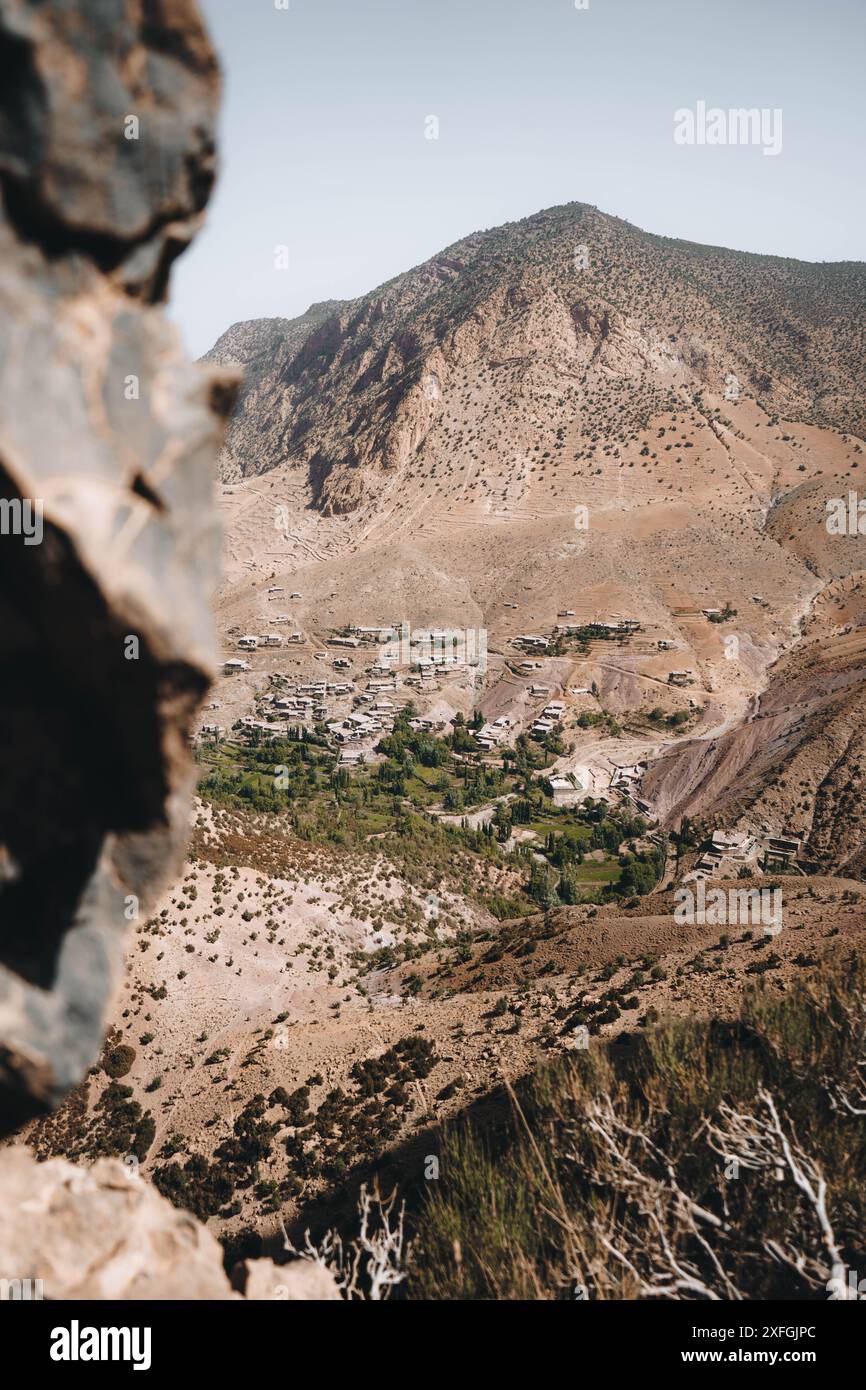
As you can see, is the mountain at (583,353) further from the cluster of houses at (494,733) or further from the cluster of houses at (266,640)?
the cluster of houses at (494,733)

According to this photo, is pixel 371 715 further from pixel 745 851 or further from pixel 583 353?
pixel 583 353

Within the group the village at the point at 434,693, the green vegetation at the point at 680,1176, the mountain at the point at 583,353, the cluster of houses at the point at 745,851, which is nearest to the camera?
the green vegetation at the point at 680,1176

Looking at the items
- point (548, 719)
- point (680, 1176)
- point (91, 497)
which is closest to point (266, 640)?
point (548, 719)

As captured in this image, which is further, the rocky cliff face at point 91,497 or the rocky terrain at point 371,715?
the rocky terrain at point 371,715

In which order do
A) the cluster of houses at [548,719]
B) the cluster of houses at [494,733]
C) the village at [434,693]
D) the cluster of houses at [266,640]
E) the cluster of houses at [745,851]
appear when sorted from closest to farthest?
the cluster of houses at [745,851], the village at [434,693], the cluster of houses at [494,733], the cluster of houses at [548,719], the cluster of houses at [266,640]

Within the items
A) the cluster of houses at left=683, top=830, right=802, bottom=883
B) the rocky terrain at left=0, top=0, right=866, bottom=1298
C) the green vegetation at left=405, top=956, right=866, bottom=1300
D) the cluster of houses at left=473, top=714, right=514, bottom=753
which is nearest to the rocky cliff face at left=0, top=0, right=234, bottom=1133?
the rocky terrain at left=0, top=0, right=866, bottom=1298

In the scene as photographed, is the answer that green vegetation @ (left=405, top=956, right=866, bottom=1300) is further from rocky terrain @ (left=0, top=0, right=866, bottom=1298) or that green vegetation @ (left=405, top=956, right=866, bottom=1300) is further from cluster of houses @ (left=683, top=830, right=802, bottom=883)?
cluster of houses @ (left=683, top=830, right=802, bottom=883)

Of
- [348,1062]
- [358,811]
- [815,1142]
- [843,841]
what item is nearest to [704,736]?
[843,841]

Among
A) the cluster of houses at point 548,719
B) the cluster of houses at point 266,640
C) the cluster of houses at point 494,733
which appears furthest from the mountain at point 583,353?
the cluster of houses at point 494,733
